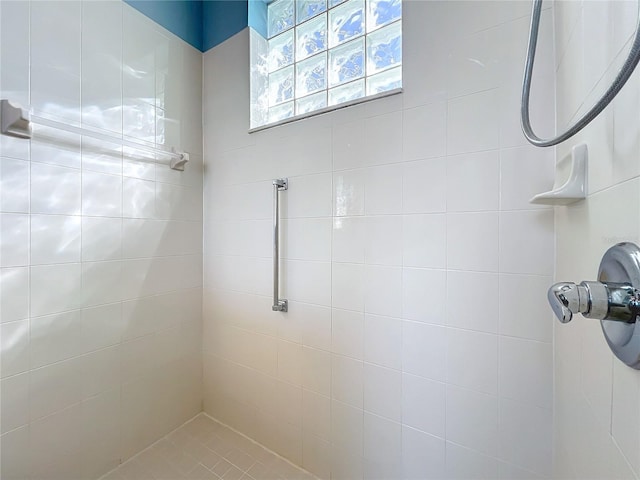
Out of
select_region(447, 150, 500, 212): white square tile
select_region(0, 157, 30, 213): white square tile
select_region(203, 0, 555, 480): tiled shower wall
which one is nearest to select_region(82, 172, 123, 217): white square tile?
select_region(0, 157, 30, 213): white square tile

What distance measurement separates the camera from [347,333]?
1.26m

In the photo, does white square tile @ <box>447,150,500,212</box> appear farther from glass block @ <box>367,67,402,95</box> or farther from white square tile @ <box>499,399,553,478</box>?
white square tile @ <box>499,399,553,478</box>

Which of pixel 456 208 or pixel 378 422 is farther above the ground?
pixel 456 208

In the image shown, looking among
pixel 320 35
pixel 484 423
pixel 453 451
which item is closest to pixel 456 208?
pixel 484 423

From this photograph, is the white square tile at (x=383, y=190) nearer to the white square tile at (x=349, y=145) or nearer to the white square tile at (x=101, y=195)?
the white square tile at (x=349, y=145)

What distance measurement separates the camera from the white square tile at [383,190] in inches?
45.0

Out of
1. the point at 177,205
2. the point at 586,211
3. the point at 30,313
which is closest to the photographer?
the point at 586,211

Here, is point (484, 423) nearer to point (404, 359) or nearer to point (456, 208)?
point (404, 359)

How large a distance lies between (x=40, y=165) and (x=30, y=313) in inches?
23.5

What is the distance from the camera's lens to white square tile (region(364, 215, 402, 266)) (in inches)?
45.1

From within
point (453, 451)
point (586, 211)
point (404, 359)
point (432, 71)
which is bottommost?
point (453, 451)

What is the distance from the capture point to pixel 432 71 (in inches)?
42.3

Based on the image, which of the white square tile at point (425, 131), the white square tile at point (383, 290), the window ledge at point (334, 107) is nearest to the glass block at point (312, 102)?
the window ledge at point (334, 107)

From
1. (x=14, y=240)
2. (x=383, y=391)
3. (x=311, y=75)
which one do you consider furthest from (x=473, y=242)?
(x=14, y=240)
